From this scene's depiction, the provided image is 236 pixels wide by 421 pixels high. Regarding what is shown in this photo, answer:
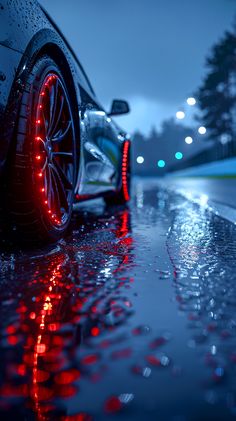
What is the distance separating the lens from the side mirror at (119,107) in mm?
6047

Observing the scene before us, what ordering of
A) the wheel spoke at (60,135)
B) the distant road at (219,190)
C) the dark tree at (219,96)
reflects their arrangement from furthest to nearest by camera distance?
the dark tree at (219,96), the distant road at (219,190), the wheel spoke at (60,135)

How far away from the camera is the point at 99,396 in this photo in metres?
Answer: 1.09

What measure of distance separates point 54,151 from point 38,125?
60 centimetres

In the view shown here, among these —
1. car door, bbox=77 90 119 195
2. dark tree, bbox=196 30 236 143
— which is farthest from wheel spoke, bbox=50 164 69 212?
dark tree, bbox=196 30 236 143

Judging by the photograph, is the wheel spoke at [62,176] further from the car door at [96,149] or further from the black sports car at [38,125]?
the car door at [96,149]

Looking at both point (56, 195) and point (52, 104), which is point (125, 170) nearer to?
point (56, 195)

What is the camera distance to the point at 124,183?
7426mm

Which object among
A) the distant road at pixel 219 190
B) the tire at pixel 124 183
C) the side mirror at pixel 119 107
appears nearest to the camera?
the side mirror at pixel 119 107

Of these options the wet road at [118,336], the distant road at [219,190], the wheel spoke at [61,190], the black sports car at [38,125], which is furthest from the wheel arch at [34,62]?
the distant road at [219,190]

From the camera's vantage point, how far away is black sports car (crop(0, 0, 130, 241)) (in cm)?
257

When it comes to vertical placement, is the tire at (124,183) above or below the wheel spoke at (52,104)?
below

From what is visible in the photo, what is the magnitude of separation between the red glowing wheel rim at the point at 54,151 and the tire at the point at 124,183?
3442 millimetres

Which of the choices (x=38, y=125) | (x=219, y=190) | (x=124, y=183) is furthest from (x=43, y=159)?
(x=219, y=190)

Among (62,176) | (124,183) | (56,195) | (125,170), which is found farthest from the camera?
(124,183)
